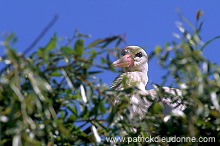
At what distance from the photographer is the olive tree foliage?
2500 millimetres

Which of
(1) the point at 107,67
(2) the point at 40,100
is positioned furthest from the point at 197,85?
(2) the point at 40,100

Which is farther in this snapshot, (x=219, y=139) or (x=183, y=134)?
(x=219, y=139)

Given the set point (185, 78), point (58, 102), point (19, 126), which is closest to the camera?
point (19, 126)

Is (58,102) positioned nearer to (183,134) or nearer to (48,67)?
(48,67)

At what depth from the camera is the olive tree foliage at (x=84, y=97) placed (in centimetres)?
250

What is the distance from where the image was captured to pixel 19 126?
238 centimetres

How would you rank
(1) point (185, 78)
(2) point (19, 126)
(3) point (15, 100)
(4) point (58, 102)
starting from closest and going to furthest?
(2) point (19, 126), (3) point (15, 100), (1) point (185, 78), (4) point (58, 102)

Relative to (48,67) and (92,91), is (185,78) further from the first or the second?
(48,67)

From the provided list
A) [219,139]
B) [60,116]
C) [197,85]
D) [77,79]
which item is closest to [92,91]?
[77,79]

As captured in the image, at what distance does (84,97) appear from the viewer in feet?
9.22

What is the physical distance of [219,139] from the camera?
311 centimetres

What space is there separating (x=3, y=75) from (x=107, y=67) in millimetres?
442

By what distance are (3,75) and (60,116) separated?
50 cm

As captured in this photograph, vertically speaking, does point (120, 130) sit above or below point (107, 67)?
below
